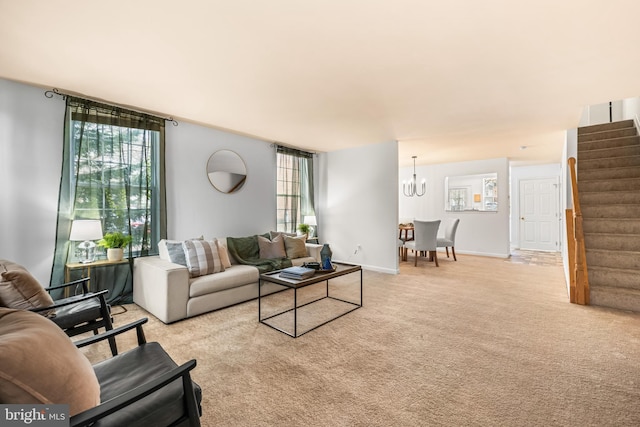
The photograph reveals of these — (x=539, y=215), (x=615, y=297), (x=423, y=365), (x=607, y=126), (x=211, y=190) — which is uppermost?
(x=607, y=126)

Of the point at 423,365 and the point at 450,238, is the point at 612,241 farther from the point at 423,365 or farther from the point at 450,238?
the point at 423,365

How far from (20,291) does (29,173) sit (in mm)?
1694

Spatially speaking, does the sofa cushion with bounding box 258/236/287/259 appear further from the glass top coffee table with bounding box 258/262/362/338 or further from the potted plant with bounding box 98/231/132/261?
the potted plant with bounding box 98/231/132/261

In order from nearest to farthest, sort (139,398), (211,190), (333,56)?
1. (139,398)
2. (333,56)
3. (211,190)

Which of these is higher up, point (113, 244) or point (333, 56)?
point (333, 56)

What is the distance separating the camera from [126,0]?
5.63 feet

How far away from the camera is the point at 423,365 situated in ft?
6.99

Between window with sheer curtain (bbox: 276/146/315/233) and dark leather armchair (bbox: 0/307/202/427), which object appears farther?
window with sheer curtain (bbox: 276/146/315/233)

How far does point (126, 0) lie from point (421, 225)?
5323 millimetres

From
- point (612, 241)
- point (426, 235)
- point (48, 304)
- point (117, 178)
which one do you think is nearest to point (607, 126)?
point (612, 241)

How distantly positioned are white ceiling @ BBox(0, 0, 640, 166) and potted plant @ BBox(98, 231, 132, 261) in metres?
1.56

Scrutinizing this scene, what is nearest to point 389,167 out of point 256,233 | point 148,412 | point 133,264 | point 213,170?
point 256,233

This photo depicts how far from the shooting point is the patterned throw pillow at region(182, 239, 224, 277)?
322cm

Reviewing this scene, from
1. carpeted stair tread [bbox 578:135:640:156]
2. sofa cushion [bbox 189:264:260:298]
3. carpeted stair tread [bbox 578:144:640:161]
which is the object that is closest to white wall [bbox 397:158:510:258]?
carpeted stair tread [bbox 578:135:640:156]
